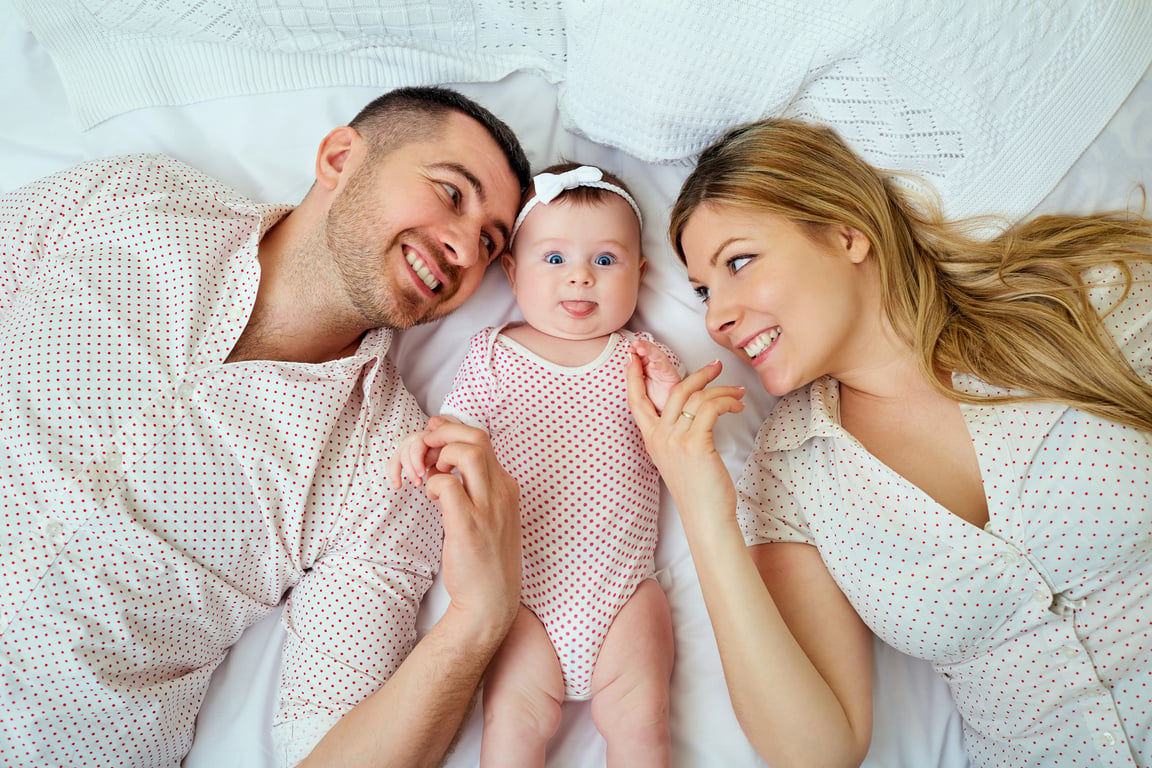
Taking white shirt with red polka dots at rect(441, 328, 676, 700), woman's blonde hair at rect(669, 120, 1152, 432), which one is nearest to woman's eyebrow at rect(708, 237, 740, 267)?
woman's blonde hair at rect(669, 120, 1152, 432)

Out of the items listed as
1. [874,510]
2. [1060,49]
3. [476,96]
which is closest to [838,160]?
[1060,49]

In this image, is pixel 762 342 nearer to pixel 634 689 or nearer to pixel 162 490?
pixel 634 689

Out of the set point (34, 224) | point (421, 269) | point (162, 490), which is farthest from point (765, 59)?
point (34, 224)

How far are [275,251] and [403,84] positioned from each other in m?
0.73

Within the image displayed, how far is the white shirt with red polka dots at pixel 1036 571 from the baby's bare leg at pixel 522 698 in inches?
30.9

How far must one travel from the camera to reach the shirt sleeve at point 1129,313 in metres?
1.96

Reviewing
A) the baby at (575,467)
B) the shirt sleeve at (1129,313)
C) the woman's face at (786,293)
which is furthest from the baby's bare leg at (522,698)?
the shirt sleeve at (1129,313)

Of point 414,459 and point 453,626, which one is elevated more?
point 414,459

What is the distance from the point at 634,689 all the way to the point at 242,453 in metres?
1.15

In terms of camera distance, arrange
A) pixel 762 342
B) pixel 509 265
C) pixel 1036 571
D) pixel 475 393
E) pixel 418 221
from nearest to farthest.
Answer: pixel 1036 571
pixel 762 342
pixel 418 221
pixel 475 393
pixel 509 265

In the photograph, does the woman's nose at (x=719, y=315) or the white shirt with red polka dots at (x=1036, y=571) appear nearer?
the white shirt with red polka dots at (x=1036, y=571)

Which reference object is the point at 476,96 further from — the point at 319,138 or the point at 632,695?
the point at 632,695

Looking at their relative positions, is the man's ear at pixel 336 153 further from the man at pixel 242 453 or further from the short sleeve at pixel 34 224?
the short sleeve at pixel 34 224

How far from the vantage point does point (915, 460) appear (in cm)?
200
